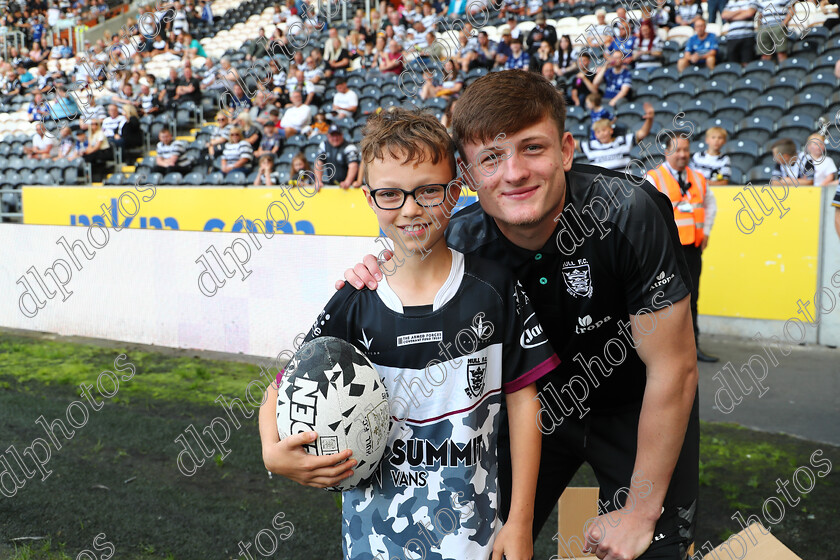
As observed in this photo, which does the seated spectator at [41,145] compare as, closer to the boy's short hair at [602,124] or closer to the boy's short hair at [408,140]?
the boy's short hair at [602,124]

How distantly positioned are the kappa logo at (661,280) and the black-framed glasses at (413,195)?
64 centimetres

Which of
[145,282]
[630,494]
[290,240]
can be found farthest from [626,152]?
[630,494]

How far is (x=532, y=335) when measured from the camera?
1.93m

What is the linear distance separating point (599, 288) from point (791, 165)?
19.8 feet

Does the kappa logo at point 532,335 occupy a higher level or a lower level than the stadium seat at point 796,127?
higher

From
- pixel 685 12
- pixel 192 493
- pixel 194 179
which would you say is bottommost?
pixel 194 179

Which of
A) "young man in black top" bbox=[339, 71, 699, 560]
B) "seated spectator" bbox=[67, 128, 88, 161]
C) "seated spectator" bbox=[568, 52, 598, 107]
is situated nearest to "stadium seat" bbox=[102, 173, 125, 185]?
"seated spectator" bbox=[67, 128, 88, 161]

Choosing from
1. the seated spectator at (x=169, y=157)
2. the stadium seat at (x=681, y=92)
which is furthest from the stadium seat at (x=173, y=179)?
the stadium seat at (x=681, y=92)

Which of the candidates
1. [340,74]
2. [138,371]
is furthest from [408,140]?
[340,74]

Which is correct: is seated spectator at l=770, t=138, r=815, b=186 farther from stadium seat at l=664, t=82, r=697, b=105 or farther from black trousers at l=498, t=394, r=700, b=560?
black trousers at l=498, t=394, r=700, b=560

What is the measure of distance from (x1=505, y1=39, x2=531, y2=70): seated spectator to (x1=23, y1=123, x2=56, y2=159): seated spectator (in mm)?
10585

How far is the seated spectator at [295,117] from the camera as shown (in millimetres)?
12078

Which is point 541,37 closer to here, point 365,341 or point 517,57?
point 517,57

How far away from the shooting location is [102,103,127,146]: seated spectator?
48.5ft
